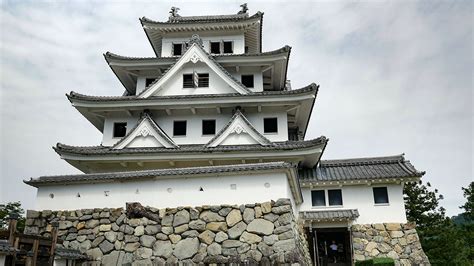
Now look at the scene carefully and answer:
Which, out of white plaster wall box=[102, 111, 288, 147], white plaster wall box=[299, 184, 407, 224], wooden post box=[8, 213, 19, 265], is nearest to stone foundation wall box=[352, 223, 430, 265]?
white plaster wall box=[299, 184, 407, 224]

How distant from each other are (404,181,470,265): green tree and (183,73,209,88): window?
1282 cm

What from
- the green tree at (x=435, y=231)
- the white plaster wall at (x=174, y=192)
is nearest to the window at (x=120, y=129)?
the white plaster wall at (x=174, y=192)

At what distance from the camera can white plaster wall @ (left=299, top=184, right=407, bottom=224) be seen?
563 inches

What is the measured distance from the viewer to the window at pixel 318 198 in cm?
1484

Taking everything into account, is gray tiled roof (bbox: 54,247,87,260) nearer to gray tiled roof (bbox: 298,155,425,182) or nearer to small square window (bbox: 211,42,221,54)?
gray tiled roof (bbox: 298,155,425,182)

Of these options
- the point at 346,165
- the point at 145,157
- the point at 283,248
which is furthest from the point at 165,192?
the point at 346,165

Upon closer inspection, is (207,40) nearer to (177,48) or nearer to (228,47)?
(228,47)

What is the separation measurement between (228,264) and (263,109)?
28.4 feet

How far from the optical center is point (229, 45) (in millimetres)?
17969

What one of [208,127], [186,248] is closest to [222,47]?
[208,127]

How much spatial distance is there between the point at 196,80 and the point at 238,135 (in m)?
3.35

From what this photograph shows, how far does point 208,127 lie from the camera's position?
15406 mm

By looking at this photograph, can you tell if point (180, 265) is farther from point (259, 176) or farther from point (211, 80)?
point (211, 80)

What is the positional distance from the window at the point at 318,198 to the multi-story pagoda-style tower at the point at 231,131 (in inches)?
1.6
